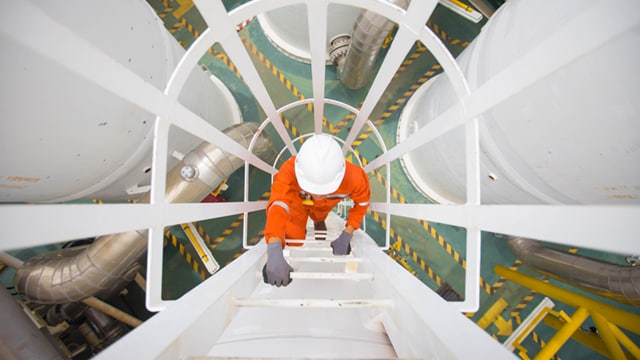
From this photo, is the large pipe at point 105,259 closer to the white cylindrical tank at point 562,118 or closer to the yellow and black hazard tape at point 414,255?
the white cylindrical tank at point 562,118

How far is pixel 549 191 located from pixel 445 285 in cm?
276

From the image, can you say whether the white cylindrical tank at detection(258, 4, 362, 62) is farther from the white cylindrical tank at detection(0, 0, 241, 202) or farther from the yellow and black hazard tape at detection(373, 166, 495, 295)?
the yellow and black hazard tape at detection(373, 166, 495, 295)

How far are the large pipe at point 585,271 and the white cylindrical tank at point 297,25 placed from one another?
Result: 136 inches

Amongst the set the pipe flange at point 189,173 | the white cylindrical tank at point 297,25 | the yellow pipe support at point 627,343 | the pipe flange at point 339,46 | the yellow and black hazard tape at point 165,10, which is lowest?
the yellow pipe support at point 627,343

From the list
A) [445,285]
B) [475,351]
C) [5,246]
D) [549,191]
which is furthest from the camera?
[445,285]

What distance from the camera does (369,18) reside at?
115 inches

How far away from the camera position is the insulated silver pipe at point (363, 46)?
9.56 feet

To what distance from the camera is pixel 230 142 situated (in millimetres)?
1830

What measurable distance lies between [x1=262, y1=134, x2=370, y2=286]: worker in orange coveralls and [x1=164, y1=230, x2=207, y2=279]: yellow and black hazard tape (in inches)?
107

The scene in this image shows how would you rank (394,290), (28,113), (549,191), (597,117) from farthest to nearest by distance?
(549,191) → (394,290) → (28,113) → (597,117)

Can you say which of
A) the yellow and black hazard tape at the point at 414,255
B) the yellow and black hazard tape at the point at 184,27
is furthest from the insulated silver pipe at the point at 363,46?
the yellow and black hazard tape at the point at 184,27

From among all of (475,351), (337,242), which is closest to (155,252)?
(475,351)

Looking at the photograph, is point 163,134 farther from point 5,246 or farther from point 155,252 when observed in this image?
point 5,246

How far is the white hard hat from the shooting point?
1.94 metres
